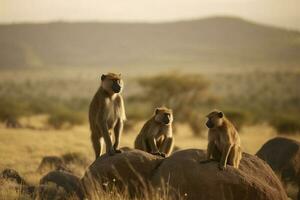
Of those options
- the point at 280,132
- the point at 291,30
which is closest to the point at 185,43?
the point at 291,30

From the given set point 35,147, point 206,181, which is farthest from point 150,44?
point 206,181

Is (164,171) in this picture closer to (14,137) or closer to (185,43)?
(14,137)

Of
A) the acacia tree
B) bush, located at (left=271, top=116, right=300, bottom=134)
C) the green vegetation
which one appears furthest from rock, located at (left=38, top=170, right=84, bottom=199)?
the acacia tree

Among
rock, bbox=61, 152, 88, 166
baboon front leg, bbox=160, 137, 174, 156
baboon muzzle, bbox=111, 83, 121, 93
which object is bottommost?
rock, bbox=61, 152, 88, 166

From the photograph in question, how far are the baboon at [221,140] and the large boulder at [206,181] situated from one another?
305 millimetres

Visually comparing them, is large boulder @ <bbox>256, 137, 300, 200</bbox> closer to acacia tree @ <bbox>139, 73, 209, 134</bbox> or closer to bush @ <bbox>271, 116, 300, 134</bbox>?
bush @ <bbox>271, 116, 300, 134</bbox>

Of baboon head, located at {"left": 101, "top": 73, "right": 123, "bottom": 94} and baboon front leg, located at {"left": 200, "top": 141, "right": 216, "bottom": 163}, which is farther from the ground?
baboon head, located at {"left": 101, "top": 73, "right": 123, "bottom": 94}

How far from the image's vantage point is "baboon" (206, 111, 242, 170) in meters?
11.2

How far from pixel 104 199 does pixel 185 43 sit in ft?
458

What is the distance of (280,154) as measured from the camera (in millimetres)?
17438

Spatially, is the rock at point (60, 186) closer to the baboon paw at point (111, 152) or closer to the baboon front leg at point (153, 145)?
the baboon paw at point (111, 152)

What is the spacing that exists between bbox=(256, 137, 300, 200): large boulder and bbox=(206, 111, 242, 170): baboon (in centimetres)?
582

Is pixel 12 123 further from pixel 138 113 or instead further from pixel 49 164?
pixel 49 164

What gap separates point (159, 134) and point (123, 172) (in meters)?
2.09
